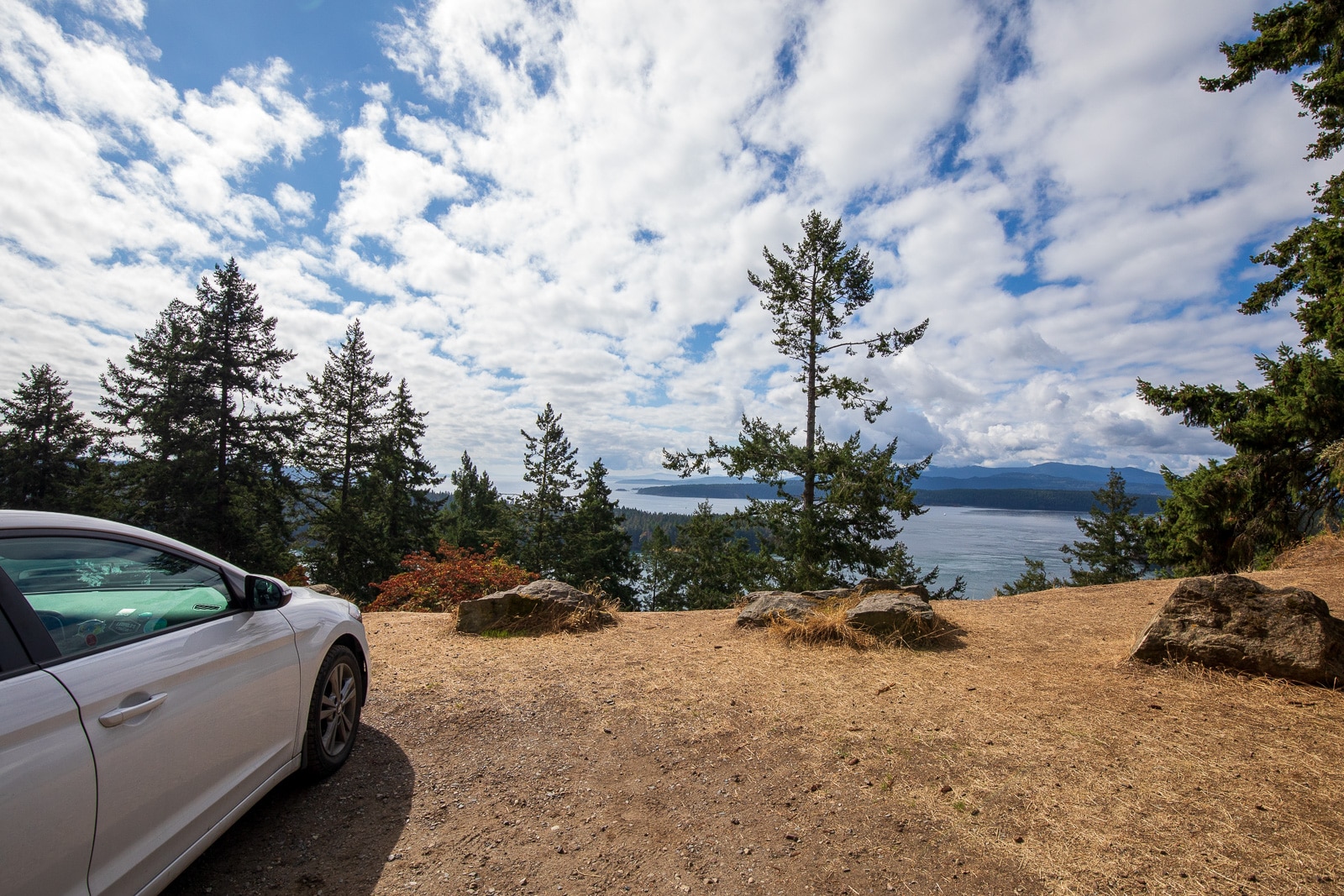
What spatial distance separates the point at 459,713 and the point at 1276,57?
15.2m

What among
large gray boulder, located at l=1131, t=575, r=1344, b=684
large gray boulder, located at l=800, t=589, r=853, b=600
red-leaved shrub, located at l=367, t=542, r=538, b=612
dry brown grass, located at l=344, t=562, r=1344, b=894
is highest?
large gray boulder, located at l=1131, t=575, r=1344, b=684

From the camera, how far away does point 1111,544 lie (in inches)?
1455

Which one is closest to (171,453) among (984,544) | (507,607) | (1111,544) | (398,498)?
(398,498)

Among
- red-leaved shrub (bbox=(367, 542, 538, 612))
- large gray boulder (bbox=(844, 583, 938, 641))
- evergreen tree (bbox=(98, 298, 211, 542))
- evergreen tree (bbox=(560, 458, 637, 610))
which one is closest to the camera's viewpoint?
large gray boulder (bbox=(844, 583, 938, 641))

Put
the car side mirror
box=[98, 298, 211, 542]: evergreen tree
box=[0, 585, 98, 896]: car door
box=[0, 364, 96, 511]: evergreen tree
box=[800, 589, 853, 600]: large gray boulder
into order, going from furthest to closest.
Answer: box=[0, 364, 96, 511]: evergreen tree → box=[98, 298, 211, 542]: evergreen tree → box=[800, 589, 853, 600]: large gray boulder → the car side mirror → box=[0, 585, 98, 896]: car door

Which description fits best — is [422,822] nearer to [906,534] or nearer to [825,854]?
[825,854]

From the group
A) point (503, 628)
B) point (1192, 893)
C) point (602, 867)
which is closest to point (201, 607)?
point (602, 867)

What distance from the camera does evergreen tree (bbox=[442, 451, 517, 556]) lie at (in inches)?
1564

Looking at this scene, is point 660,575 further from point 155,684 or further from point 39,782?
point 39,782

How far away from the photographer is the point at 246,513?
68.2 ft

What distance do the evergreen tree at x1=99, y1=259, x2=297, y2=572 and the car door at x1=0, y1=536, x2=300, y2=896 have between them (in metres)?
21.7

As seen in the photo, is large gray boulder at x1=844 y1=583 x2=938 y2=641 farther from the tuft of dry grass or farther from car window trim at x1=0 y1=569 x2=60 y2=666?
the tuft of dry grass

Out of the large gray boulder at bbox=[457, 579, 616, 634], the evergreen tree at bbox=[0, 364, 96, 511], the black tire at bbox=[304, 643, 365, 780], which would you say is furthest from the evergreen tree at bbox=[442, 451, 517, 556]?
the black tire at bbox=[304, 643, 365, 780]

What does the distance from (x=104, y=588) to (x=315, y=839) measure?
5.09 feet
